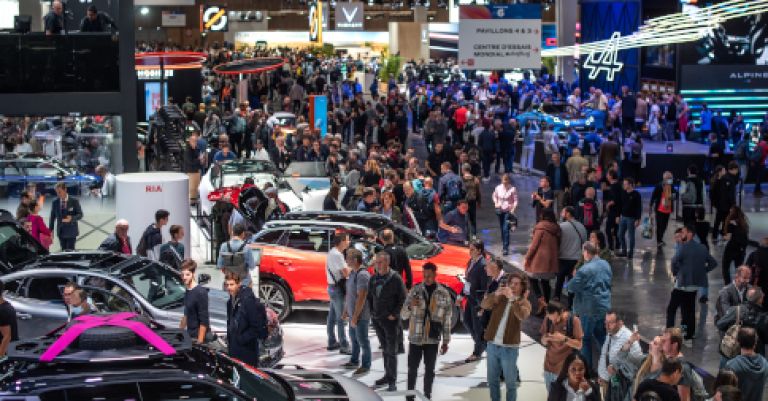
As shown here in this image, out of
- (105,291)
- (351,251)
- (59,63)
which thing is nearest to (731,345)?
(351,251)

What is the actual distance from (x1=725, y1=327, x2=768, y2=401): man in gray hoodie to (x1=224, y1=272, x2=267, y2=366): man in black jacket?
179 inches

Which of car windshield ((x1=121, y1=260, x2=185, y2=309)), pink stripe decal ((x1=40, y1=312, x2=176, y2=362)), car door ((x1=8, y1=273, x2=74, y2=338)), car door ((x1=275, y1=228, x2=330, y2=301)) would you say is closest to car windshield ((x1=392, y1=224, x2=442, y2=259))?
car door ((x1=275, y1=228, x2=330, y2=301))

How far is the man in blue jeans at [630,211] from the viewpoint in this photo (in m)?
19.9

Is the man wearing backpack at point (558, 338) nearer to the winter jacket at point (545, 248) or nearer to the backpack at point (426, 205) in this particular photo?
the winter jacket at point (545, 248)

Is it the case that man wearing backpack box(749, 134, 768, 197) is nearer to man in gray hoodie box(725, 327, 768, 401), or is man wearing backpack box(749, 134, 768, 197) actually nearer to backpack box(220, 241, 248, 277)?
backpack box(220, 241, 248, 277)

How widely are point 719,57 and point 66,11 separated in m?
28.1

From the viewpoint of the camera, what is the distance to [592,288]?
45.2 feet

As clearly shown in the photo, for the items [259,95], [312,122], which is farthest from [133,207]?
[259,95]

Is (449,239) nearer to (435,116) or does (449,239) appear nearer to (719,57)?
(435,116)

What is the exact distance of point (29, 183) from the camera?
19516 millimetres

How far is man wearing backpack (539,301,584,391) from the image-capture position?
11.2 m

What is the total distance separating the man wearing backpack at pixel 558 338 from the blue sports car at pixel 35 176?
1089 centimetres

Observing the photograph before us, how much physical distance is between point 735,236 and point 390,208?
5234 millimetres

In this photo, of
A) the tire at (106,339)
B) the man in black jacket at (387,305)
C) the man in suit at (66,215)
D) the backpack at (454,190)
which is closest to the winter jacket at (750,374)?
the man in black jacket at (387,305)
